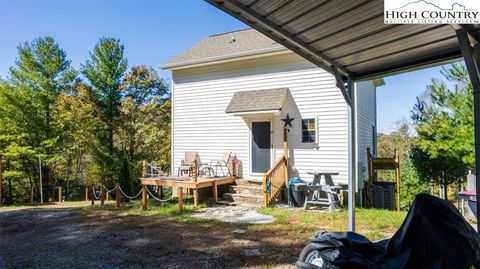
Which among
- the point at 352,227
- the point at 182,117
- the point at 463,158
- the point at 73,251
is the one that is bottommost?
the point at 73,251

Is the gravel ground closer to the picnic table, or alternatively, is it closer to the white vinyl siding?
the picnic table

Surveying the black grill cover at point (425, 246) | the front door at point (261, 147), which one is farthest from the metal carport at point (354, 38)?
the front door at point (261, 147)

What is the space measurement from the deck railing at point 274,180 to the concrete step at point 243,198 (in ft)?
1.31

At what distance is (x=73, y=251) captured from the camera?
5566 mm

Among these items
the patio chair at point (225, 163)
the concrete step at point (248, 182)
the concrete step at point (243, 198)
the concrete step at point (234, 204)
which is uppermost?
the patio chair at point (225, 163)

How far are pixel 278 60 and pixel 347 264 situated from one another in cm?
832

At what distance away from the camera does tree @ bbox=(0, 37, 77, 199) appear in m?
17.6

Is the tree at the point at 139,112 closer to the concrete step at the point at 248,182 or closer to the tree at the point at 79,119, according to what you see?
the tree at the point at 79,119

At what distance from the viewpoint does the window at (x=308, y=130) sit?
977 cm

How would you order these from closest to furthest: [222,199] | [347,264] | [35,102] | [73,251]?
[347,264], [73,251], [222,199], [35,102]

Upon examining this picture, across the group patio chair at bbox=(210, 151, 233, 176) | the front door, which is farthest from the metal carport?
patio chair at bbox=(210, 151, 233, 176)

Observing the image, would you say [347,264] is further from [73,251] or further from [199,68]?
[199,68]

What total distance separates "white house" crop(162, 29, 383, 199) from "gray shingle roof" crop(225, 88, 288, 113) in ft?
0.11

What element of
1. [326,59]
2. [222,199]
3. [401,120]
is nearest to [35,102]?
[222,199]
